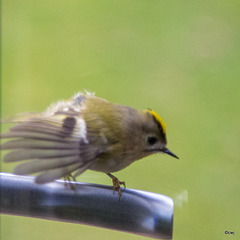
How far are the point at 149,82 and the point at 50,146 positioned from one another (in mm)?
295

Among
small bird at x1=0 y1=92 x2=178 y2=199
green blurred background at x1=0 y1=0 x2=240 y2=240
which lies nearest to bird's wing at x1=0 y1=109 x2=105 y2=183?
small bird at x1=0 y1=92 x2=178 y2=199

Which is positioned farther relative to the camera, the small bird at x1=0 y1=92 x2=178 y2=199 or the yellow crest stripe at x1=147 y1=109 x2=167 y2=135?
the yellow crest stripe at x1=147 y1=109 x2=167 y2=135

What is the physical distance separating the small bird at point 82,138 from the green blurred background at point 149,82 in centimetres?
4

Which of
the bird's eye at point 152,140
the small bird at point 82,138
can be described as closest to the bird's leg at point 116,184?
the small bird at point 82,138

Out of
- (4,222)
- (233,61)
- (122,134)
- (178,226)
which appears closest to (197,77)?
A: (233,61)

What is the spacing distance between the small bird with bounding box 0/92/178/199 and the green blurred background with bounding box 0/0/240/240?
36mm

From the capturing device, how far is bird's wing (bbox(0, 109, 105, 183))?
71 cm

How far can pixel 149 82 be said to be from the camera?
940mm

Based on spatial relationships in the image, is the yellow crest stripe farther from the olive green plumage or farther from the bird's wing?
the bird's wing

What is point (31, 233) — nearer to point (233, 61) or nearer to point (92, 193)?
point (92, 193)

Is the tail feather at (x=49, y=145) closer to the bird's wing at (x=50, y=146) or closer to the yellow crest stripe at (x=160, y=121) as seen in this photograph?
the bird's wing at (x=50, y=146)

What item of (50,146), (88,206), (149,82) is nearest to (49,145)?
(50,146)

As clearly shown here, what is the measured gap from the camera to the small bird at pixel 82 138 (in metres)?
0.72

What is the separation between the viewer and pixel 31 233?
3.08ft
